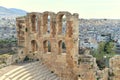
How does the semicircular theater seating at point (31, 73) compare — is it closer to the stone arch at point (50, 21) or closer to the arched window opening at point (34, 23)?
the stone arch at point (50, 21)

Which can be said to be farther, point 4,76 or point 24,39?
point 24,39

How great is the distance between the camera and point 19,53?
28.0 metres

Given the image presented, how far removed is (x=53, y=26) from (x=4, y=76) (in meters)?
7.83

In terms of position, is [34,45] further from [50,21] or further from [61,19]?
[61,19]

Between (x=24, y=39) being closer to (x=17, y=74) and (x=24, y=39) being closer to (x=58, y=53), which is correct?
(x=58, y=53)

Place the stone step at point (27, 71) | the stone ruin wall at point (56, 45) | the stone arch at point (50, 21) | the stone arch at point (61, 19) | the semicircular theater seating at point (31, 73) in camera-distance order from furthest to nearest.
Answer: the stone arch at point (50, 21) → the stone arch at point (61, 19) → the stone ruin wall at point (56, 45) → the stone step at point (27, 71) → the semicircular theater seating at point (31, 73)

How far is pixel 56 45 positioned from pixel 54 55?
904mm

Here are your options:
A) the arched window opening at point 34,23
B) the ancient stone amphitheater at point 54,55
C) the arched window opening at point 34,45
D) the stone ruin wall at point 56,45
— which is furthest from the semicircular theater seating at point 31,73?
the arched window opening at point 34,23

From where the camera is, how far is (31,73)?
24.7 meters

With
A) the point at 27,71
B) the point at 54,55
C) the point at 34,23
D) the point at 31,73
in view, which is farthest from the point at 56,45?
the point at 27,71

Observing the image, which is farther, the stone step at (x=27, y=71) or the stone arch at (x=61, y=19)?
the stone arch at (x=61, y=19)

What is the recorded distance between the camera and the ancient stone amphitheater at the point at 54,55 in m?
25.6

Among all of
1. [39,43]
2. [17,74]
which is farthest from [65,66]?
[17,74]

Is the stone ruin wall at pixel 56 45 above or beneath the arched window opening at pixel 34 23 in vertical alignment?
beneath
